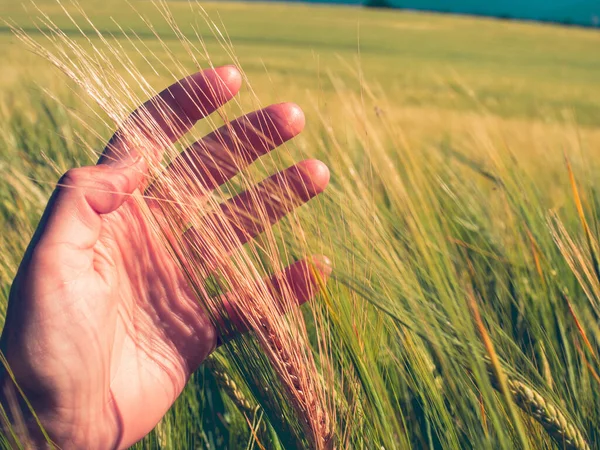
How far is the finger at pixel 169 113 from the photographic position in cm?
62

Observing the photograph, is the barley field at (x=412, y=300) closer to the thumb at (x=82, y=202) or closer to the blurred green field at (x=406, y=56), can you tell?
the thumb at (x=82, y=202)

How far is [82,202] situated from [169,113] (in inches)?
6.4

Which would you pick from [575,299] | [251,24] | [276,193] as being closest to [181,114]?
[276,193]

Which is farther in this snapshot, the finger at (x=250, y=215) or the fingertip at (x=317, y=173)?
the fingertip at (x=317, y=173)

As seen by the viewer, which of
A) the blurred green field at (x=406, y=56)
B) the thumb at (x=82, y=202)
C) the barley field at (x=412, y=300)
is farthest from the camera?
the blurred green field at (x=406, y=56)

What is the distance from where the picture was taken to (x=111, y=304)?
79cm

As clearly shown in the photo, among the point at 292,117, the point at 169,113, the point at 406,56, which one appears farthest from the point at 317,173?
the point at 406,56

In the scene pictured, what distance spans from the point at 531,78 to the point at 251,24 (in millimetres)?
6206

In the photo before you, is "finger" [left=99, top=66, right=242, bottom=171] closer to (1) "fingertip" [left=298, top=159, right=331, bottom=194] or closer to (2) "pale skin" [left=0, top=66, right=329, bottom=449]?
(2) "pale skin" [left=0, top=66, right=329, bottom=449]

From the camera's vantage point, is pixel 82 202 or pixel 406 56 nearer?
pixel 82 202

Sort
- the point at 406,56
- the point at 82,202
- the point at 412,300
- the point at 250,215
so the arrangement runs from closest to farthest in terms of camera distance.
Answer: the point at 412,300, the point at 250,215, the point at 82,202, the point at 406,56

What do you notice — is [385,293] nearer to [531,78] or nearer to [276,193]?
[276,193]

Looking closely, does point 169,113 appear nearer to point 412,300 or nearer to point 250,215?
point 250,215

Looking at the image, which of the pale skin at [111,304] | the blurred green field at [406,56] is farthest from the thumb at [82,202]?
the blurred green field at [406,56]
